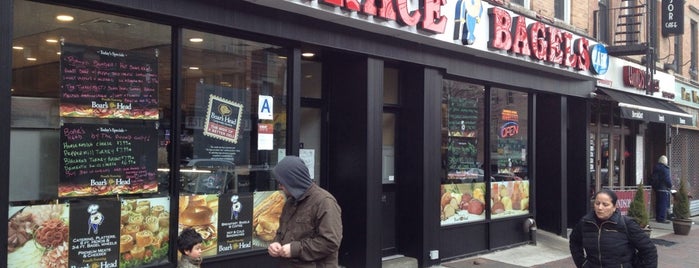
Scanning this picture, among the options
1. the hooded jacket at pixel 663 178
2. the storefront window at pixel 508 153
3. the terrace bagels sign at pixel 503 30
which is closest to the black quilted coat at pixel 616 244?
the terrace bagels sign at pixel 503 30

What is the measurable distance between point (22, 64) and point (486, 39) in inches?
251

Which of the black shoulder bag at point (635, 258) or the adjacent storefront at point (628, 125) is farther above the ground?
the adjacent storefront at point (628, 125)

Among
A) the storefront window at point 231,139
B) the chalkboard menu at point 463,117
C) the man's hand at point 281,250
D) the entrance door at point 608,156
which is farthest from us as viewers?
the entrance door at point 608,156

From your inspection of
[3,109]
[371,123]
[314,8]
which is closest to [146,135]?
[3,109]

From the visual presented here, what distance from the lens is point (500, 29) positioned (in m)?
9.30

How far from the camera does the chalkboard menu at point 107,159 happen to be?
17.0ft

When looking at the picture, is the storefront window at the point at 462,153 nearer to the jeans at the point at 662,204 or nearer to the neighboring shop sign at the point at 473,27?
the neighboring shop sign at the point at 473,27

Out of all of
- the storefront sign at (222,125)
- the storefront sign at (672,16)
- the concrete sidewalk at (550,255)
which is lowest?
the concrete sidewalk at (550,255)

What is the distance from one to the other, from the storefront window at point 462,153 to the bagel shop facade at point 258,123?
0.10 feet

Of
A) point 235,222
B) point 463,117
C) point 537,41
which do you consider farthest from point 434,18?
point 235,222

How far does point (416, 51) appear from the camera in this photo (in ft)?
27.7

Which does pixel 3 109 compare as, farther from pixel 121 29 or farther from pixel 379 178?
pixel 379 178

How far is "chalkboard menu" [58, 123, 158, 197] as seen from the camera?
5184 millimetres

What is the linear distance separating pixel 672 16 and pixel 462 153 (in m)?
9.45
